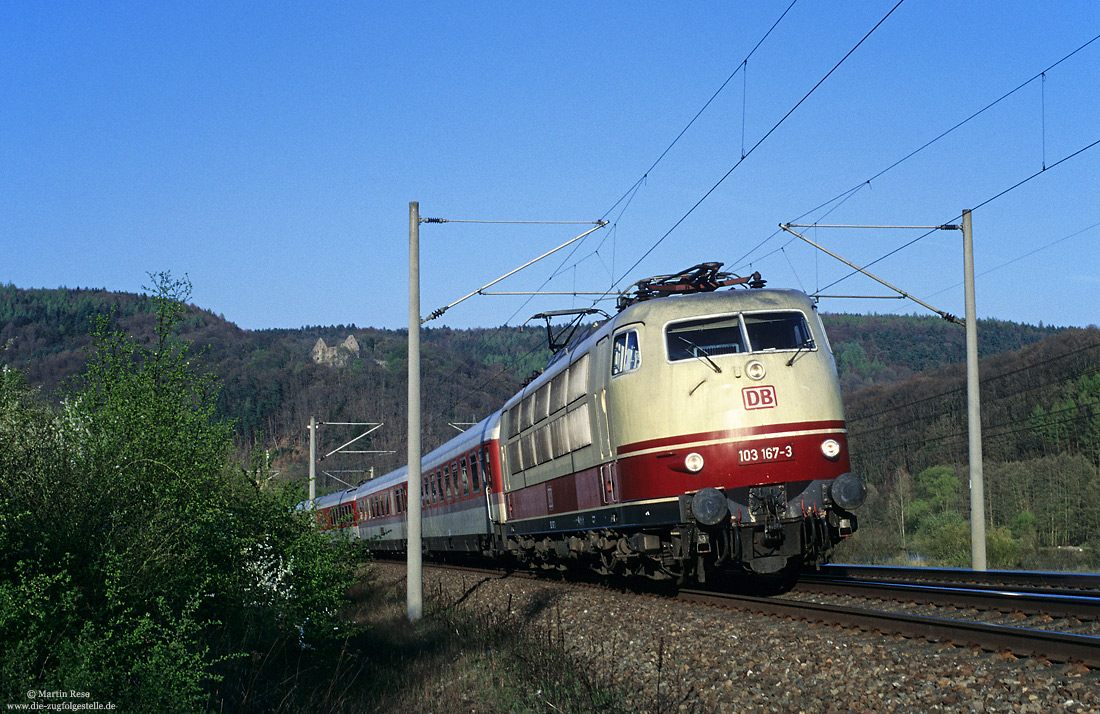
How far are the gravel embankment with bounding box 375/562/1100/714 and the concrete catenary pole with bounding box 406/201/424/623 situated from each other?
12.9 ft

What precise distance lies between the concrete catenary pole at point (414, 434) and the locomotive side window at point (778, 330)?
5.90 meters

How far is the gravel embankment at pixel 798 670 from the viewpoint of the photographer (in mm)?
6695

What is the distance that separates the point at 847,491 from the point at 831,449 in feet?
2.12

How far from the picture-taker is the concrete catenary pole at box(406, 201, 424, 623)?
1532cm

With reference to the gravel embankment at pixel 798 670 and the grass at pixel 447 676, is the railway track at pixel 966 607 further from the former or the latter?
the grass at pixel 447 676

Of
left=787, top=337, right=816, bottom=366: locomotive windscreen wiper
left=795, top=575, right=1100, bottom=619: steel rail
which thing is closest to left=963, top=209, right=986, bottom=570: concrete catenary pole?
left=795, top=575, right=1100, bottom=619: steel rail

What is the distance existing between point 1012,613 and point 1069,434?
57.5 meters

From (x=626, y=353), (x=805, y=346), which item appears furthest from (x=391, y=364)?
(x=805, y=346)

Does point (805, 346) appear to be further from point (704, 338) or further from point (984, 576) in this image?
point (984, 576)

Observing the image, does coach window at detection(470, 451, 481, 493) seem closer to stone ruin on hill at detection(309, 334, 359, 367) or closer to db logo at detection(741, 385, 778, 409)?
Answer: db logo at detection(741, 385, 778, 409)

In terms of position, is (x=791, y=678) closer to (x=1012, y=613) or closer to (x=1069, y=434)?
(x=1012, y=613)

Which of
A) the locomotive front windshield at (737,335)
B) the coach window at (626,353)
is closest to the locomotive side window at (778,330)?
the locomotive front windshield at (737,335)

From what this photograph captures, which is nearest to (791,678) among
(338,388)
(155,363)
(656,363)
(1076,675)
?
(1076,675)

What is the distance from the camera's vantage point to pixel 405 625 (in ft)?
49.0
